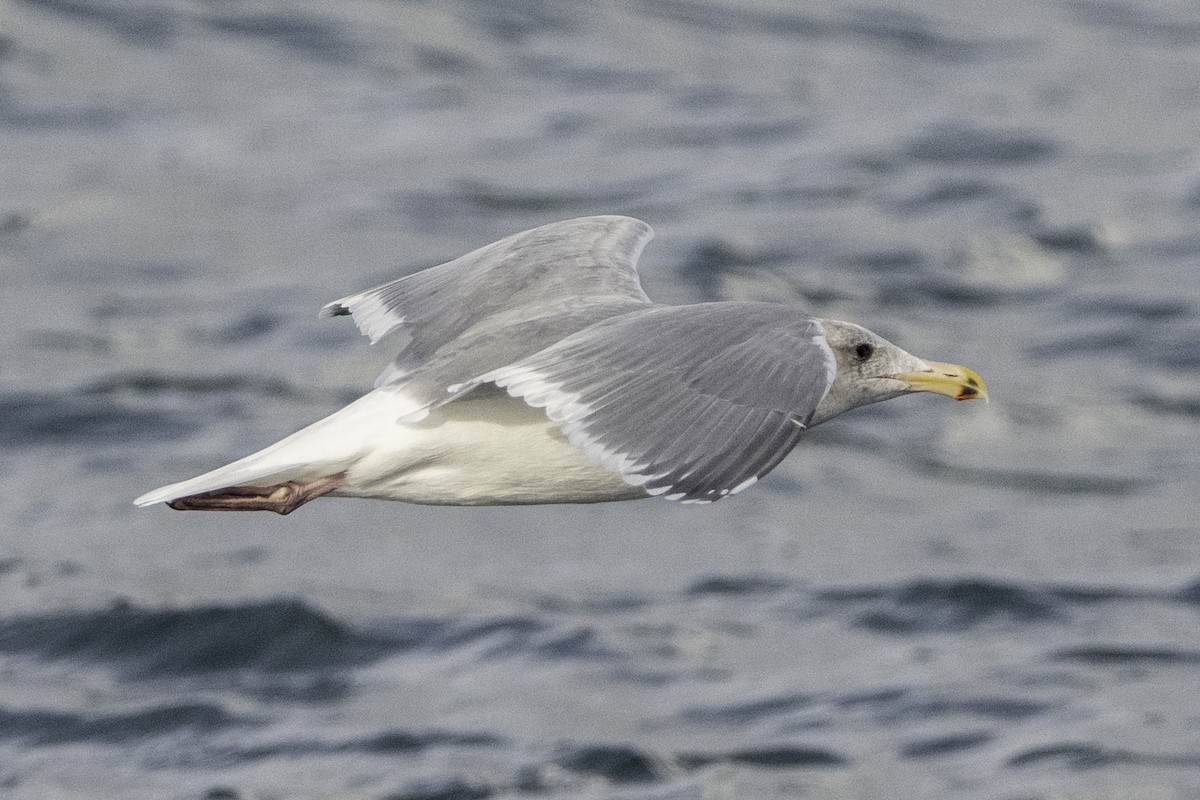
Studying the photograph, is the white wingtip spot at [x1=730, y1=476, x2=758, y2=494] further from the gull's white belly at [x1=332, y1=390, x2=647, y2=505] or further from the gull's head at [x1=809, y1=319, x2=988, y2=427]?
the gull's head at [x1=809, y1=319, x2=988, y2=427]

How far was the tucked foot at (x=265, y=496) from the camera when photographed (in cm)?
674

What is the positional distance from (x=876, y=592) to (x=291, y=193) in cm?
929

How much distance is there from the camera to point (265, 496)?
6.81m

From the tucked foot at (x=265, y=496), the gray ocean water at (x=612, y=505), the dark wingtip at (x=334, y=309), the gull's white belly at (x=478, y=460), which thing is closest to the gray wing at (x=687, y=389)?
the gull's white belly at (x=478, y=460)

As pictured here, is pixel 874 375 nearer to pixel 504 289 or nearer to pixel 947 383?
pixel 947 383

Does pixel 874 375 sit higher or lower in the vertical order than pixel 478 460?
higher

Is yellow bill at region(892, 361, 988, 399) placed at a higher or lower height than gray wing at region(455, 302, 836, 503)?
lower

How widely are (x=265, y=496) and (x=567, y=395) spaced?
3.91ft

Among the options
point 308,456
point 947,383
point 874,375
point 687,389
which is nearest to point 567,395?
point 687,389

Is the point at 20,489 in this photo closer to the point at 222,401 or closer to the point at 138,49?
the point at 222,401

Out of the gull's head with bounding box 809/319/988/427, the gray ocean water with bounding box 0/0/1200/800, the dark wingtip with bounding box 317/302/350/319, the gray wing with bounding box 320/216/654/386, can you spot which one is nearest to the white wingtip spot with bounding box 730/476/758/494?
the gull's head with bounding box 809/319/988/427

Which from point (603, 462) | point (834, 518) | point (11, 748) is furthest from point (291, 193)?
point (603, 462)

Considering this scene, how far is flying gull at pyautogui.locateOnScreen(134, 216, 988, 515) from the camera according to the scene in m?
6.01

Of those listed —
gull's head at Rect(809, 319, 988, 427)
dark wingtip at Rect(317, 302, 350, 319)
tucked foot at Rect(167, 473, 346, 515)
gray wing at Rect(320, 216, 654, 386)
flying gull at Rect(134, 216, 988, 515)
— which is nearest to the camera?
flying gull at Rect(134, 216, 988, 515)
